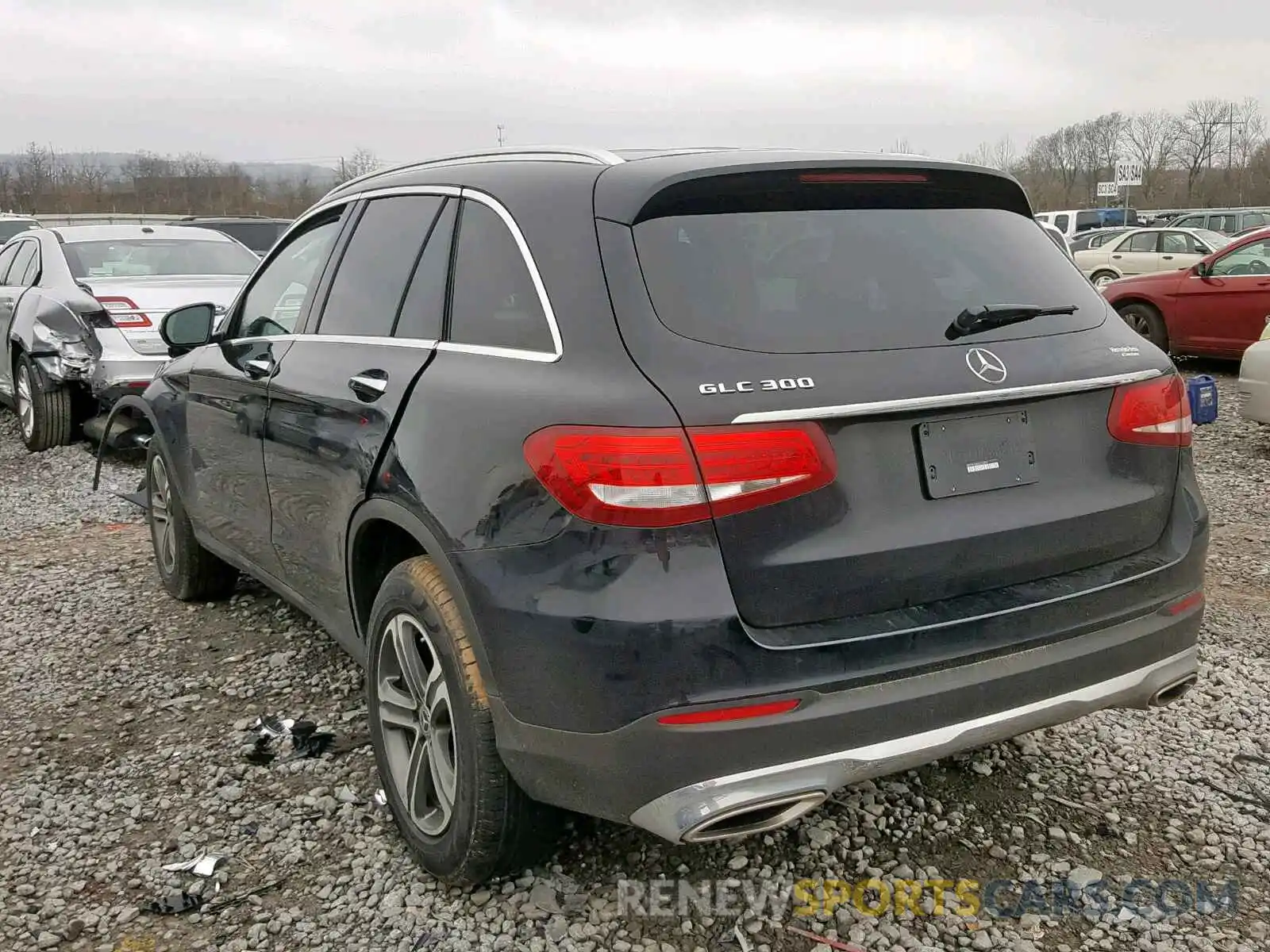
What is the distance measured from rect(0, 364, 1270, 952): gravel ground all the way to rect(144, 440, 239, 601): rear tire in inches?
20.0

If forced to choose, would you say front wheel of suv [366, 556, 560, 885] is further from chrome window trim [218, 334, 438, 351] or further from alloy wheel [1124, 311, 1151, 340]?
alloy wheel [1124, 311, 1151, 340]

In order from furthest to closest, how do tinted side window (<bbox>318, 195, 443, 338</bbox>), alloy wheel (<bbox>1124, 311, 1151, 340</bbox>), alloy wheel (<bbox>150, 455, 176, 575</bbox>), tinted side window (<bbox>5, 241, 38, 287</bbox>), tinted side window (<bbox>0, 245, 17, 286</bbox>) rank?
alloy wheel (<bbox>1124, 311, 1151, 340</bbox>) → tinted side window (<bbox>0, 245, 17, 286</bbox>) → tinted side window (<bbox>5, 241, 38, 287</bbox>) → alloy wheel (<bbox>150, 455, 176, 575</bbox>) → tinted side window (<bbox>318, 195, 443, 338</bbox>)

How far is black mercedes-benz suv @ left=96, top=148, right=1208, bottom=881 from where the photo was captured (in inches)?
84.3

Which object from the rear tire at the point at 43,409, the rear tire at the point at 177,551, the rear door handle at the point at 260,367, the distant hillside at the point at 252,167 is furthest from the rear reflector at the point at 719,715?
the distant hillside at the point at 252,167

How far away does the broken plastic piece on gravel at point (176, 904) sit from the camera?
2.73 m

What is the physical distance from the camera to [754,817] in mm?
2197

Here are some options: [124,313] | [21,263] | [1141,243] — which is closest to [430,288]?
[124,313]

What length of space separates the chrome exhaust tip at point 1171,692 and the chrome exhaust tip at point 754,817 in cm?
98

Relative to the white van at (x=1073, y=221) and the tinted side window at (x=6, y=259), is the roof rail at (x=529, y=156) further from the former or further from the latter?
the white van at (x=1073, y=221)

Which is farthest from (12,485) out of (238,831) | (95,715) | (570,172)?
(570,172)

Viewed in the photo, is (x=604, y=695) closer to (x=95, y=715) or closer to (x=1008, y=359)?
(x=1008, y=359)

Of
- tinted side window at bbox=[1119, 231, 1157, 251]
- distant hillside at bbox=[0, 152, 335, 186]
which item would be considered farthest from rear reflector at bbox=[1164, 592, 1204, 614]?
distant hillside at bbox=[0, 152, 335, 186]

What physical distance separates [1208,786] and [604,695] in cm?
203

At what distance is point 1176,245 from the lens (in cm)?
1917
